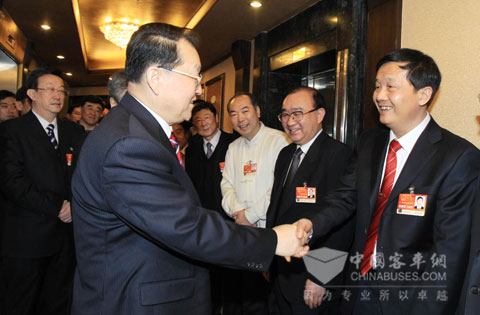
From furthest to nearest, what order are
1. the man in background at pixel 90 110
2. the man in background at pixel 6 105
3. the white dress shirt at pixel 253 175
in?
the man in background at pixel 90 110 < the man in background at pixel 6 105 < the white dress shirt at pixel 253 175

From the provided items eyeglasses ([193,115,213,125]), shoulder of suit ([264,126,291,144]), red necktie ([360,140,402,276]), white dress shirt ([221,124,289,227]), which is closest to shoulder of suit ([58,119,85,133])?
eyeglasses ([193,115,213,125])

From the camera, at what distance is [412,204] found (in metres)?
1.56

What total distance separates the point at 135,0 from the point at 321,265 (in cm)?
486

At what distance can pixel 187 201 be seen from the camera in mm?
1186

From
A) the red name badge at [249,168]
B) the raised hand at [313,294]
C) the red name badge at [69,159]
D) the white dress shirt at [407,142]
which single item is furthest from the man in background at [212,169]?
the white dress shirt at [407,142]

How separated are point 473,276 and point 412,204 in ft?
1.09

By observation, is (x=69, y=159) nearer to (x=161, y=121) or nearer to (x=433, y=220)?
(x=161, y=121)

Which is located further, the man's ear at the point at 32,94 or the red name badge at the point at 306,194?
the man's ear at the point at 32,94

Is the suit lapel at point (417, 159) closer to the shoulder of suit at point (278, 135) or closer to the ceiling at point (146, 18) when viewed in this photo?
the shoulder of suit at point (278, 135)

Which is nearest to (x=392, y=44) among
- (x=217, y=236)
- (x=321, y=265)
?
(x=321, y=265)

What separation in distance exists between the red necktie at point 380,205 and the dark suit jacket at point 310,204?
35 cm

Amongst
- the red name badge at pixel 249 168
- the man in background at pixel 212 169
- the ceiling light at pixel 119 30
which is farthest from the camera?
the ceiling light at pixel 119 30

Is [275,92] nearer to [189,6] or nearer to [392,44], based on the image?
[189,6]

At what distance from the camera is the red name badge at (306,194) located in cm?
215
